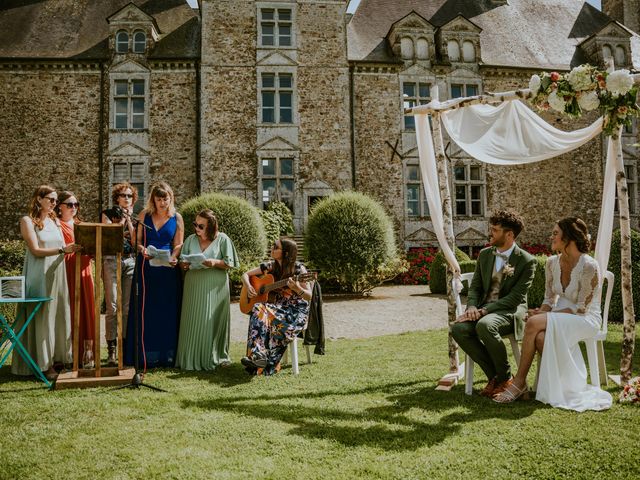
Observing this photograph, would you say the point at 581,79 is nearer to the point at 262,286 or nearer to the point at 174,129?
the point at 262,286

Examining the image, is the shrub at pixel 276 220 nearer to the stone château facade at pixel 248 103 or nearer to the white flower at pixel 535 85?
the stone château facade at pixel 248 103

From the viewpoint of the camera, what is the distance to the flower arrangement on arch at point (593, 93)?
4564 mm

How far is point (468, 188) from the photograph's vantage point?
19.0 metres

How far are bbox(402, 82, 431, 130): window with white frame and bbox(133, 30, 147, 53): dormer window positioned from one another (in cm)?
948

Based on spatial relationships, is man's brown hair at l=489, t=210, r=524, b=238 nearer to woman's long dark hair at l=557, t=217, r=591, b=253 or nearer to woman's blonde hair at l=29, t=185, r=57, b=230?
woman's long dark hair at l=557, t=217, r=591, b=253

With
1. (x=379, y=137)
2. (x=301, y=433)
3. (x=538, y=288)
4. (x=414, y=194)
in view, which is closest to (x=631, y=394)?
(x=301, y=433)

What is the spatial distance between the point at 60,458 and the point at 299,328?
2.86 metres

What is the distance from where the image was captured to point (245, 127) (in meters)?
17.7

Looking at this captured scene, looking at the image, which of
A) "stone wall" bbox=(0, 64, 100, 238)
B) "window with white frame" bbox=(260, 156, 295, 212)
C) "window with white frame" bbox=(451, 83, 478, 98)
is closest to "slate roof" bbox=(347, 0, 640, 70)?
"window with white frame" bbox=(451, 83, 478, 98)

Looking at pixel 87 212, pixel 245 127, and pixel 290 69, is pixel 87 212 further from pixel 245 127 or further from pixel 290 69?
pixel 290 69

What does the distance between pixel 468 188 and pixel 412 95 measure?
13.5ft

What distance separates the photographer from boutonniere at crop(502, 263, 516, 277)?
4719mm

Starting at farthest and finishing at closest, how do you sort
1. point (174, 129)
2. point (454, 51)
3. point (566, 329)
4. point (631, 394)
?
point (454, 51)
point (174, 129)
point (566, 329)
point (631, 394)

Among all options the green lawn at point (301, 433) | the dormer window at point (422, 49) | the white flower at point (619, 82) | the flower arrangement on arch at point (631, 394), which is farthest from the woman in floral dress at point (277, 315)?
the dormer window at point (422, 49)
